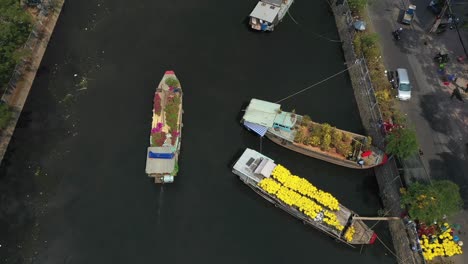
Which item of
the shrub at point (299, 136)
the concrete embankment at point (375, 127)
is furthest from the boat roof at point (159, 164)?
the concrete embankment at point (375, 127)

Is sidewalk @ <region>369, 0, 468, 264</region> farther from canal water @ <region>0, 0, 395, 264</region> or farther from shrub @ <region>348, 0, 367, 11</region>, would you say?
canal water @ <region>0, 0, 395, 264</region>

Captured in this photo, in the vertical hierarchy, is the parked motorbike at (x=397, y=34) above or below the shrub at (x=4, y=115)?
above

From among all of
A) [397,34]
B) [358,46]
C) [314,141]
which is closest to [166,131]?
[314,141]

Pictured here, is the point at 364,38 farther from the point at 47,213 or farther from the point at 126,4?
the point at 47,213

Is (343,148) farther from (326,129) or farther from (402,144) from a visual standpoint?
(402,144)

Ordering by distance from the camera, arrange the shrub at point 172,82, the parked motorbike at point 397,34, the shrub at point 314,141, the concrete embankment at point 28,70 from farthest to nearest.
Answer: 1. the parked motorbike at point 397,34
2. the shrub at point 172,82
3. the concrete embankment at point 28,70
4. the shrub at point 314,141

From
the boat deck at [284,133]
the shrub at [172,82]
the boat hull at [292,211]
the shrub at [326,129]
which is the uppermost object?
the shrub at [172,82]

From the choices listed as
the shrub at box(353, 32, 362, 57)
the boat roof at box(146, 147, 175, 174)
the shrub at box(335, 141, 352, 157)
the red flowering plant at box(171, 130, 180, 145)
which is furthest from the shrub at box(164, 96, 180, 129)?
the shrub at box(353, 32, 362, 57)

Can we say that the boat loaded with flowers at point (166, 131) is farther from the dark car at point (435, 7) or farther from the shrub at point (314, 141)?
the dark car at point (435, 7)
